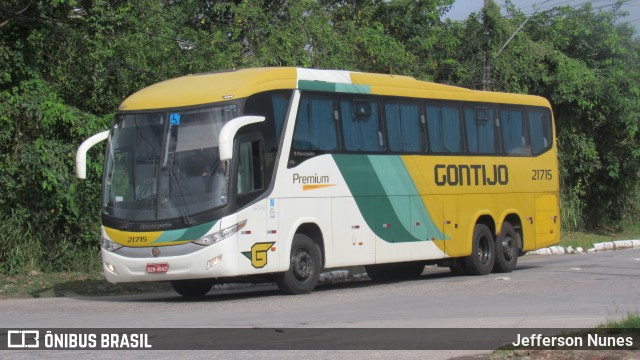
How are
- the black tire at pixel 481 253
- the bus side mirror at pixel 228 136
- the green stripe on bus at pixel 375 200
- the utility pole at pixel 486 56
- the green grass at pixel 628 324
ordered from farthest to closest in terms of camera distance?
the utility pole at pixel 486 56
the black tire at pixel 481 253
the green stripe on bus at pixel 375 200
the bus side mirror at pixel 228 136
the green grass at pixel 628 324

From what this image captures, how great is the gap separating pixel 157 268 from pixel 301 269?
8.45 feet

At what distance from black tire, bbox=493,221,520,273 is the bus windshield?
26.9 feet

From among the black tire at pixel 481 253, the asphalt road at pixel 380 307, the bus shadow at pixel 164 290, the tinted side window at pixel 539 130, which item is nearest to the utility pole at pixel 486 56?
the tinted side window at pixel 539 130

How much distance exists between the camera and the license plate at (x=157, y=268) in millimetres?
14844

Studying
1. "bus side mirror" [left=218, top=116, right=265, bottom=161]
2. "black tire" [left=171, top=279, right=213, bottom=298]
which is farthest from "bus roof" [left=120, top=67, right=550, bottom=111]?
"black tire" [left=171, top=279, right=213, bottom=298]

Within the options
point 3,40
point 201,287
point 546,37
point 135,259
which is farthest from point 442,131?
point 546,37

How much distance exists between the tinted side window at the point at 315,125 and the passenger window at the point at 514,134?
573 centimetres

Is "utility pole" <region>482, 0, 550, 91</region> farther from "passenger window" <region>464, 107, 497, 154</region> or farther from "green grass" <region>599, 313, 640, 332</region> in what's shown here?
"green grass" <region>599, 313, 640, 332</region>

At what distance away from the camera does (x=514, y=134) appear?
21656mm

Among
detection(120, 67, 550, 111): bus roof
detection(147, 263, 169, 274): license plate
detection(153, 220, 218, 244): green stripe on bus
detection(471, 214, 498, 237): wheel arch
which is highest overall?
detection(120, 67, 550, 111): bus roof

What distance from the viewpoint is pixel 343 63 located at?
2702 centimetres

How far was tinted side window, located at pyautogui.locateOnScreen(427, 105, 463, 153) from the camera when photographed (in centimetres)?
1947

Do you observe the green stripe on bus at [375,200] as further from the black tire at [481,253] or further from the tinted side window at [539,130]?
the tinted side window at [539,130]

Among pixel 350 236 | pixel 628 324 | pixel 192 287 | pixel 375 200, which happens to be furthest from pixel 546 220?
pixel 628 324
